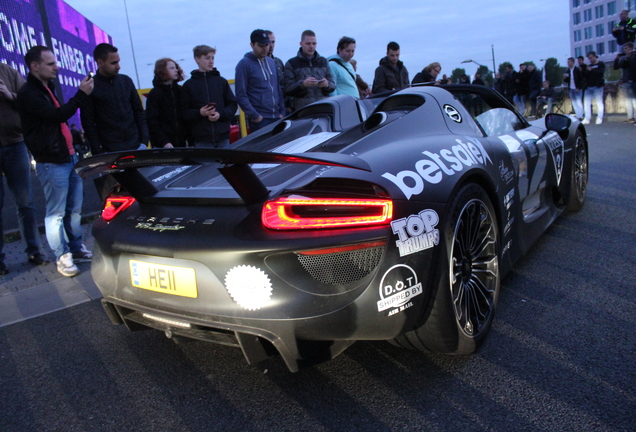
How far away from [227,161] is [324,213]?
1.26ft

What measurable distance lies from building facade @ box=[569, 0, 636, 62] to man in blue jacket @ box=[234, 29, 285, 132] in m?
110

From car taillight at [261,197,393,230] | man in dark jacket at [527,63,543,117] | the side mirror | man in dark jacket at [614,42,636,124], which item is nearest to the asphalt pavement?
car taillight at [261,197,393,230]

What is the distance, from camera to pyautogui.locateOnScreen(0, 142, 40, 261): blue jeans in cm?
453

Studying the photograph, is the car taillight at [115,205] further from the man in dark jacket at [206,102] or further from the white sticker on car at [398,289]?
the man in dark jacket at [206,102]

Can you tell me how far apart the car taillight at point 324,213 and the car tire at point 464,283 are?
1.23 ft

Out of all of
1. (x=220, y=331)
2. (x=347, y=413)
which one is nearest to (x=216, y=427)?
(x=220, y=331)

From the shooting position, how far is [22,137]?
181 inches

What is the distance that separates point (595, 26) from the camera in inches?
4304

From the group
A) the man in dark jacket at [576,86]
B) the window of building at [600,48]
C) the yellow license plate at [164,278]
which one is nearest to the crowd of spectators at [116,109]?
the yellow license plate at [164,278]

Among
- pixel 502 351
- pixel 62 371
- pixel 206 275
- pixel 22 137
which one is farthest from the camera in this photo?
pixel 22 137

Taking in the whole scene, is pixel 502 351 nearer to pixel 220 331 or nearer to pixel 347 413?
pixel 347 413

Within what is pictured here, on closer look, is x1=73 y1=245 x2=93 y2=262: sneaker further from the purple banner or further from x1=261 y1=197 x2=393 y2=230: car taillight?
x1=261 y1=197 x2=393 y2=230: car taillight

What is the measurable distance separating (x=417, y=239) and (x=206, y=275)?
2.57 ft

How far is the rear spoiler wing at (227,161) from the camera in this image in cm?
177
